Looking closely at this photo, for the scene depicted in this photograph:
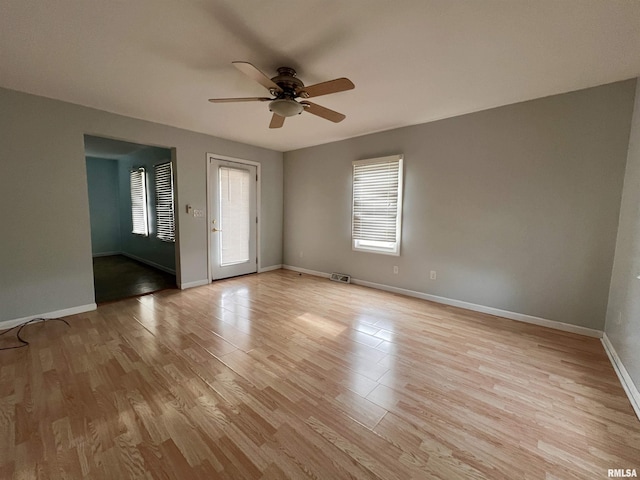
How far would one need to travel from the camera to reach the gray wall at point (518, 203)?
251 cm

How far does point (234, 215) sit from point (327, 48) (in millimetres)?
3445

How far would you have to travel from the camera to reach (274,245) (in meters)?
5.55

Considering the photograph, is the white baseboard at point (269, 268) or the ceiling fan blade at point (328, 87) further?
the white baseboard at point (269, 268)

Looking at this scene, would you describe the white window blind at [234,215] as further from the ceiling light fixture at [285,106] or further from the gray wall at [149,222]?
the ceiling light fixture at [285,106]

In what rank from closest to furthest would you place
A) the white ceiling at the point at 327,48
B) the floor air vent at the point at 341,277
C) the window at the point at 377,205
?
the white ceiling at the point at 327,48, the window at the point at 377,205, the floor air vent at the point at 341,277

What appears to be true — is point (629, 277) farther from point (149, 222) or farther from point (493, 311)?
point (149, 222)

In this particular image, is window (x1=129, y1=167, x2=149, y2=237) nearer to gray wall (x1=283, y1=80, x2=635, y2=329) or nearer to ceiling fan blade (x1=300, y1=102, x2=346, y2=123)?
gray wall (x1=283, y1=80, x2=635, y2=329)

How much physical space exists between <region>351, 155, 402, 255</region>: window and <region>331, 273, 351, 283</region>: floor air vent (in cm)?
56

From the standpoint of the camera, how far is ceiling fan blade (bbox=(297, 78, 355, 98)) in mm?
1894

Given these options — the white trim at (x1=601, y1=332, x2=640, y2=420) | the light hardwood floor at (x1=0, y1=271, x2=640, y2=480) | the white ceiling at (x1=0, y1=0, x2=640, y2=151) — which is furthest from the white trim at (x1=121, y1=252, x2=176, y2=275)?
the white trim at (x1=601, y1=332, x2=640, y2=420)

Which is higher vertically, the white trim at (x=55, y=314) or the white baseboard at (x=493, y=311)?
the white baseboard at (x=493, y=311)

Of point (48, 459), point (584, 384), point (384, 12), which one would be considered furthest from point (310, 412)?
point (384, 12)

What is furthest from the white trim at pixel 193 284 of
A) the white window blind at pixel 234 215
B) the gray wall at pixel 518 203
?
the gray wall at pixel 518 203

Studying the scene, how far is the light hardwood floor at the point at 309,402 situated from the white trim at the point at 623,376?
1.8 inches
